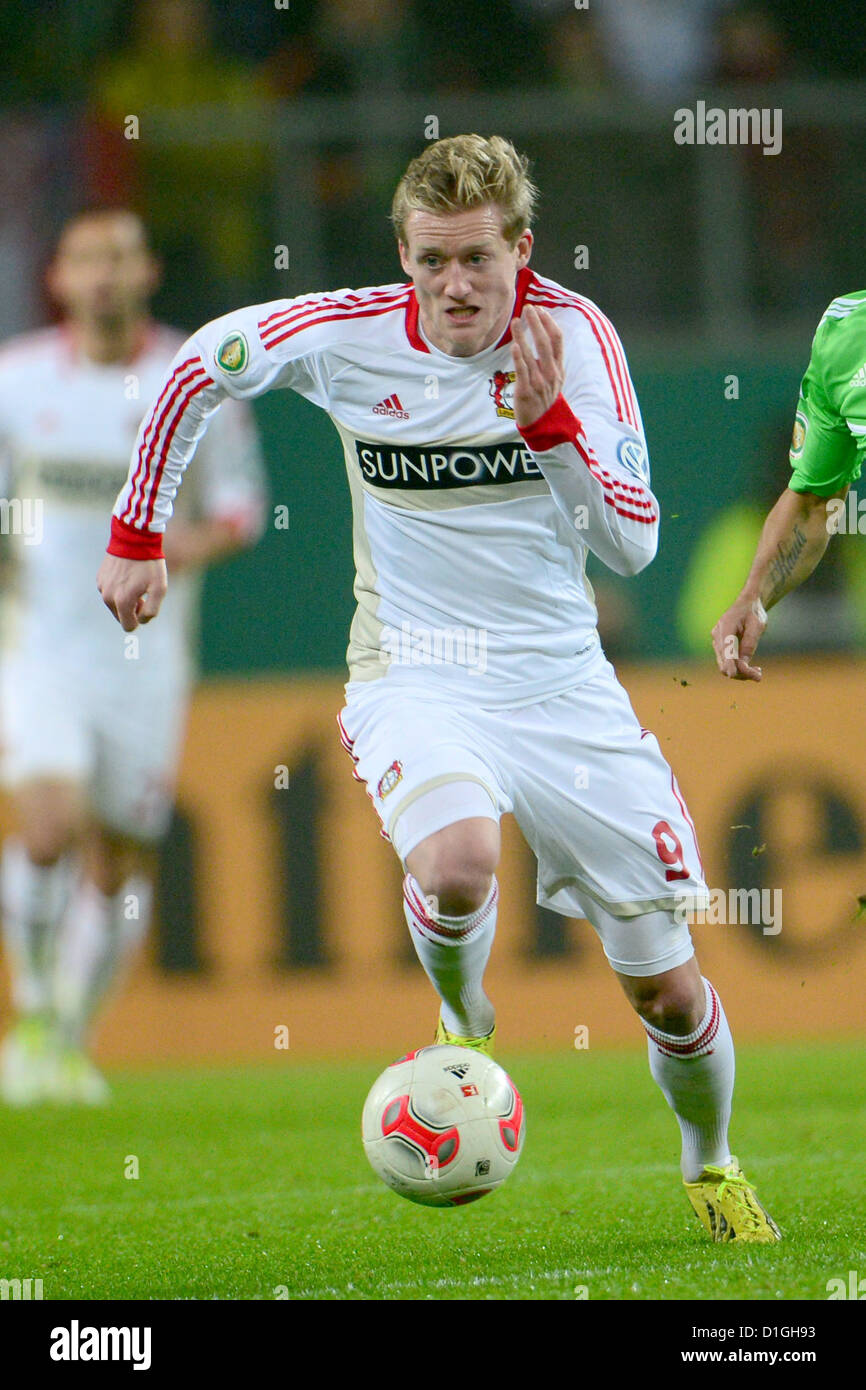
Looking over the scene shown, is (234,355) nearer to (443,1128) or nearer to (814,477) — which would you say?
(814,477)

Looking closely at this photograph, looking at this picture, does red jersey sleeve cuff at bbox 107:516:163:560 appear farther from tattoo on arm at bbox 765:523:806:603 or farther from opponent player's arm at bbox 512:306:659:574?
tattoo on arm at bbox 765:523:806:603

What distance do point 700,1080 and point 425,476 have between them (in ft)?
5.08

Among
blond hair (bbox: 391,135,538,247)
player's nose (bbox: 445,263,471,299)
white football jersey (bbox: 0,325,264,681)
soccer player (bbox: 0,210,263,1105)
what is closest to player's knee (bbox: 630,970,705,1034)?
player's nose (bbox: 445,263,471,299)

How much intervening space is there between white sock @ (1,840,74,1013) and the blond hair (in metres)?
4.22

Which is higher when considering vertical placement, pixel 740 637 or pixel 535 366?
pixel 535 366

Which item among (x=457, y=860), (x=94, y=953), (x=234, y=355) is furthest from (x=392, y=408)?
(x=94, y=953)

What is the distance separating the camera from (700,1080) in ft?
15.4

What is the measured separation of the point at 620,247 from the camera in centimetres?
1004

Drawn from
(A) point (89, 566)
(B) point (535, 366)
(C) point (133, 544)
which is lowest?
(C) point (133, 544)

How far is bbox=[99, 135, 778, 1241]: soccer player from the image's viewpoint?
14.6 ft

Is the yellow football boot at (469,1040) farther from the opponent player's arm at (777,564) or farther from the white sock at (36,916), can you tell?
the white sock at (36,916)

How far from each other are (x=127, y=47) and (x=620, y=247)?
2.87 metres
